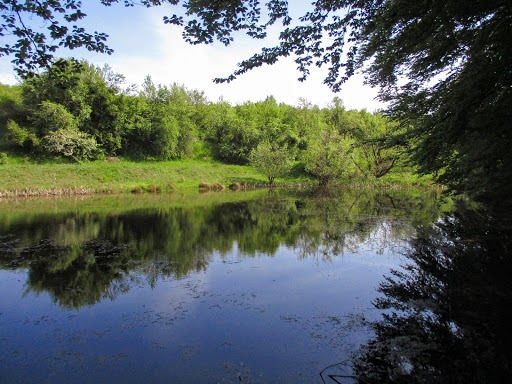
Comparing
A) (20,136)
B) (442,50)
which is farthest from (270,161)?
(442,50)

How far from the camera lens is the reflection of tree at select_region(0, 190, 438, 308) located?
784 centimetres

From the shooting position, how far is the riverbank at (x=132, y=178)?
29609 mm

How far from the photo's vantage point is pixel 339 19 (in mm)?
6832

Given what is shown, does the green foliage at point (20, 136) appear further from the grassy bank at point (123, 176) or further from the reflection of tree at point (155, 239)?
the reflection of tree at point (155, 239)

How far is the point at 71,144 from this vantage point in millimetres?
38062

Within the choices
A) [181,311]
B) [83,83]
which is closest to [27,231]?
[181,311]

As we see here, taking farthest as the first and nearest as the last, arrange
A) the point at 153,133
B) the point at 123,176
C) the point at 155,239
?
1. the point at 153,133
2. the point at 123,176
3. the point at 155,239

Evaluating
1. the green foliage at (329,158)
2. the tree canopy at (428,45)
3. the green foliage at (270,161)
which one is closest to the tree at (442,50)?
the tree canopy at (428,45)

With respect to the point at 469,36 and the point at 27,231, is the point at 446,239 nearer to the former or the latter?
the point at 469,36

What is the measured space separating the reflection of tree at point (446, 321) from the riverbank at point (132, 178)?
2978 cm

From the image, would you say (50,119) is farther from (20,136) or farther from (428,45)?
(428,45)

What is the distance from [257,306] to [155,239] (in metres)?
6.77

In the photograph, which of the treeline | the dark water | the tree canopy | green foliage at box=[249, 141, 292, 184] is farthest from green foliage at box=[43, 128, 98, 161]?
the tree canopy

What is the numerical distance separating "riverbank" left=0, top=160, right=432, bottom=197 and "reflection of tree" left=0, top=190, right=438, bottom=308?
1459 cm
